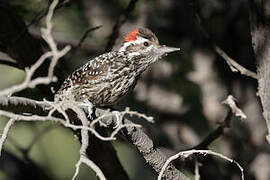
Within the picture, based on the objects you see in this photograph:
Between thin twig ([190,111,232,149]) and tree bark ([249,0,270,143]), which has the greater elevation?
tree bark ([249,0,270,143])

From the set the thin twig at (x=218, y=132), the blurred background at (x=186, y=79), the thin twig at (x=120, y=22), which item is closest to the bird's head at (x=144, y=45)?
the thin twig at (x=120, y=22)

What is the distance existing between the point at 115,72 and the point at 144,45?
323mm

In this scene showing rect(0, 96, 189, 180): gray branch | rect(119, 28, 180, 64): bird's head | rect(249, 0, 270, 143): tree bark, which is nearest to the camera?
rect(0, 96, 189, 180): gray branch

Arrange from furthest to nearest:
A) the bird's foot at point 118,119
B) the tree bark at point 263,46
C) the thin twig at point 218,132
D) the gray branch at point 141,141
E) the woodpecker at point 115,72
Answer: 1. the woodpecker at point 115,72
2. the thin twig at point 218,132
3. the tree bark at point 263,46
4. the bird's foot at point 118,119
5. the gray branch at point 141,141

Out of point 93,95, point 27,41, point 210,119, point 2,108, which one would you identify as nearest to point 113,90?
point 93,95

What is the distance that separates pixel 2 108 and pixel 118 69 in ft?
6.22

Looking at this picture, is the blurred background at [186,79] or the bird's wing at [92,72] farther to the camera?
the blurred background at [186,79]

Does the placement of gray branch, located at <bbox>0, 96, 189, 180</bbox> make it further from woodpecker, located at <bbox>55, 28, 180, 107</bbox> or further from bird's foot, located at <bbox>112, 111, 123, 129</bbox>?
woodpecker, located at <bbox>55, 28, 180, 107</bbox>

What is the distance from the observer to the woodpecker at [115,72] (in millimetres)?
4824

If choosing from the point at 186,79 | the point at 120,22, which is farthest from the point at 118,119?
the point at 186,79

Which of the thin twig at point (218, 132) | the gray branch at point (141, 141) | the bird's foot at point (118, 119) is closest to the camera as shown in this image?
the gray branch at point (141, 141)

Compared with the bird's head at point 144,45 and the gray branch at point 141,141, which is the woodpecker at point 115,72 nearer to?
the bird's head at point 144,45

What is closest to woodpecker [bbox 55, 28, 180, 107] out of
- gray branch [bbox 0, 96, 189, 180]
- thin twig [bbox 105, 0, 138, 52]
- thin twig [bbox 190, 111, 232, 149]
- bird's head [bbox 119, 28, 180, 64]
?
bird's head [bbox 119, 28, 180, 64]

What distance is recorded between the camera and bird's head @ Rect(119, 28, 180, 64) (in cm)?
495
